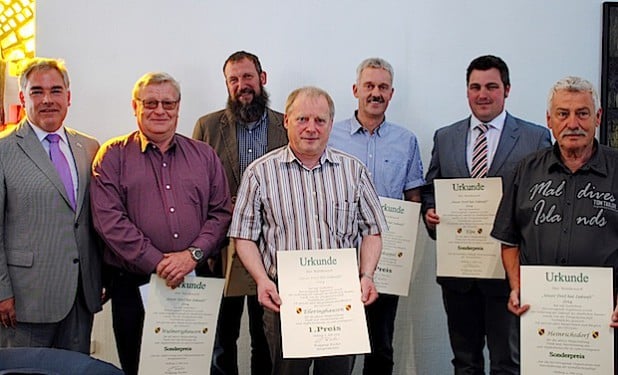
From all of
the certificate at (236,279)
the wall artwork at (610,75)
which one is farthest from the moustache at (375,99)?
the wall artwork at (610,75)

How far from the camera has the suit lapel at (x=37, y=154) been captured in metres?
2.67

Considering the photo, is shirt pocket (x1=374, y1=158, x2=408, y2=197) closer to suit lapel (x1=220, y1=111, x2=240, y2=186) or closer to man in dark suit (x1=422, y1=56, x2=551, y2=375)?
man in dark suit (x1=422, y1=56, x2=551, y2=375)

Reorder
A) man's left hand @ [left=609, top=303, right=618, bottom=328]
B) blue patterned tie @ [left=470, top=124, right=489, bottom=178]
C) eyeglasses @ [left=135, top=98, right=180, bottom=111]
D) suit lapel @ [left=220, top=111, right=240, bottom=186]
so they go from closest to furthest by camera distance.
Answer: man's left hand @ [left=609, top=303, right=618, bottom=328], eyeglasses @ [left=135, top=98, right=180, bottom=111], blue patterned tie @ [left=470, top=124, right=489, bottom=178], suit lapel @ [left=220, top=111, right=240, bottom=186]

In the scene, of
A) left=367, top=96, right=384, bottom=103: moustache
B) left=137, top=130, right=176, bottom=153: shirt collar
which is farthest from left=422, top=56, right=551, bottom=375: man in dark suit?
left=137, top=130, right=176, bottom=153: shirt collar

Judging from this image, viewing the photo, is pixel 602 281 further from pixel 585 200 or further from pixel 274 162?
pixel 274 162

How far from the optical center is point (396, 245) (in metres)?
3.25

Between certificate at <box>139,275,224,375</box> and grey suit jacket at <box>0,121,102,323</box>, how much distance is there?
1.09 feet

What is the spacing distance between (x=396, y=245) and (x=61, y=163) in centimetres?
151

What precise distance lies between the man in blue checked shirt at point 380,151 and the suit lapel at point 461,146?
0.25m

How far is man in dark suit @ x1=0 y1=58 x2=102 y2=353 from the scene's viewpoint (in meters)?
2.63

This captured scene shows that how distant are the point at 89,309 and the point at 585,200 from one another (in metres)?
1.95

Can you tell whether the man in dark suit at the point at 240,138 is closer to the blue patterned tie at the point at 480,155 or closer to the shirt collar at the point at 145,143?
the shirt collar at the point at 145,143

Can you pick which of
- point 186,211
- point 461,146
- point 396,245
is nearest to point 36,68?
point 186,211

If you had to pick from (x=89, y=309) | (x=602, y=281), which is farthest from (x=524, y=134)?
(x=89, y=309)
